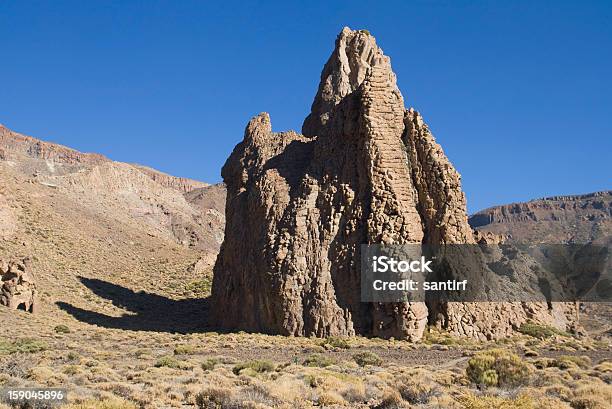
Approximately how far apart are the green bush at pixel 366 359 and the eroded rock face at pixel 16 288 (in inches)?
942

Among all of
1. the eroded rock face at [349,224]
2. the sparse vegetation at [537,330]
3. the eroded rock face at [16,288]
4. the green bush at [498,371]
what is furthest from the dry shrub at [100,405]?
the eroded rock face at [16,288]

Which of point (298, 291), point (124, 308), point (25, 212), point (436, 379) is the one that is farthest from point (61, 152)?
point (436, 379)

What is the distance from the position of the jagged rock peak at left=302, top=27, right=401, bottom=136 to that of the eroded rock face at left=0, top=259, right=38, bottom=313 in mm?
20352

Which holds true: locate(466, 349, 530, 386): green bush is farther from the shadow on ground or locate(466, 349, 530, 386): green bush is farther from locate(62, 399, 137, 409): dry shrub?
the shadow on ground

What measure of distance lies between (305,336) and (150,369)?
11.7 m

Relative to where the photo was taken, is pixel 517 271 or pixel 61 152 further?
pixel 61 152

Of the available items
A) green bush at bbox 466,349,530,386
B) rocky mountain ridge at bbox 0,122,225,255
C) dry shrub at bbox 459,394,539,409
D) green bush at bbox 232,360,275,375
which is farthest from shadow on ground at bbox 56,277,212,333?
rocky mountain ridge at bbox 0,122,225,255

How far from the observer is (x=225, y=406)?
12.9 meters

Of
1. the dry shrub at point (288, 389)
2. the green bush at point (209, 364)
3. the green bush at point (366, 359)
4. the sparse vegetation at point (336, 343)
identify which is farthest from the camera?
the sparse vegetation at point (336, 343)

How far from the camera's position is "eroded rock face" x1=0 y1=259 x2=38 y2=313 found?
38.0 meters

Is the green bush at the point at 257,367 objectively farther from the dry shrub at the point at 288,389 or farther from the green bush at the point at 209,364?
the dry shrub at the point at 288,389

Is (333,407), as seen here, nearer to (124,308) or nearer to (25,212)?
(124,308)

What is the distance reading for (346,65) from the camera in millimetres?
43500

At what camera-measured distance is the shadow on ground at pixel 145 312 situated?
4006 centimetres
